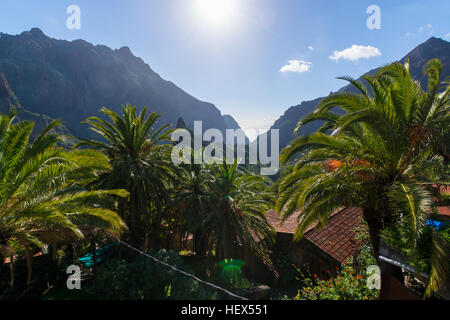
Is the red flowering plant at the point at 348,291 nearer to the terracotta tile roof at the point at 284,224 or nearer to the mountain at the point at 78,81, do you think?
the terracotta tile roof at the point at 284,224

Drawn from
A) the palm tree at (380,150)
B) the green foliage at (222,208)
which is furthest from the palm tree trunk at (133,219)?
the palm tree at (380,150)

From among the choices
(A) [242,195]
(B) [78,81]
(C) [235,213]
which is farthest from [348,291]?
(B) [78,81]

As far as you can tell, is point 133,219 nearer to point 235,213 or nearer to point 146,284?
point 146,284

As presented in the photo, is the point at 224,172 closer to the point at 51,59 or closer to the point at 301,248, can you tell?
the point at 301,248

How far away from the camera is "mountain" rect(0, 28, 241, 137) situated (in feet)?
321

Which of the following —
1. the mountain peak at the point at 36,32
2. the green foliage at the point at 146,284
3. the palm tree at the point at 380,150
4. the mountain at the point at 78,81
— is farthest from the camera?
the mountain peak at the point at 36,32

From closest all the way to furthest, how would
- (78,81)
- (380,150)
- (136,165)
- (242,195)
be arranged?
(380,150), (136,165), (242,195), (78,81)

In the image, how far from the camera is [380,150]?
6.21 metres

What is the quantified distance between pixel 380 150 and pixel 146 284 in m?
7.74

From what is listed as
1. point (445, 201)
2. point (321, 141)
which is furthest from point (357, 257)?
point (321, 141)

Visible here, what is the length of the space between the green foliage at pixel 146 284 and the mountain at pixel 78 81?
10252 cm

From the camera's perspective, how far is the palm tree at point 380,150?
224 inches

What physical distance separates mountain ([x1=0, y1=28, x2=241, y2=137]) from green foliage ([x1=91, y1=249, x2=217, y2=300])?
102515 mm

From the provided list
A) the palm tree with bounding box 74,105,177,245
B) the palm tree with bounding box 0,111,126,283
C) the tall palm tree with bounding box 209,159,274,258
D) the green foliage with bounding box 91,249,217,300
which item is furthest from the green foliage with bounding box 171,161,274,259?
the palm tree with bounding box 0,111,126,283
